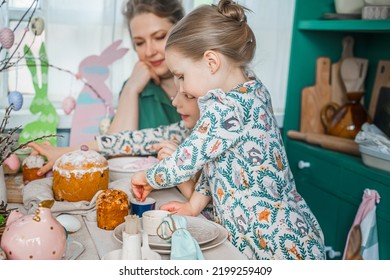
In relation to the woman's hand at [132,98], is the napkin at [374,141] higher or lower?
lower

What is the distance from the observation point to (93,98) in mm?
1613

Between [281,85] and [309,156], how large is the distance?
0.92ft

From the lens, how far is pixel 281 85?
1798 mm

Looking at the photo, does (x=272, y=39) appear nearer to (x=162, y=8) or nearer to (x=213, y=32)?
(x=162, y=8)

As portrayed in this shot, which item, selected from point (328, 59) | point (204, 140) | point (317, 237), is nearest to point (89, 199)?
point (204, 140)

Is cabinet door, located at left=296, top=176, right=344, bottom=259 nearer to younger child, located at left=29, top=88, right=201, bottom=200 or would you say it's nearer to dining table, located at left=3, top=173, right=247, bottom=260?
younger child, located at left=29, top=88, right=201, bottom=200

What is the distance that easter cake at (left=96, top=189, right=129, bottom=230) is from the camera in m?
1.04

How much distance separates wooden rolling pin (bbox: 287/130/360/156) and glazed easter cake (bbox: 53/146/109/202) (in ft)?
2.94

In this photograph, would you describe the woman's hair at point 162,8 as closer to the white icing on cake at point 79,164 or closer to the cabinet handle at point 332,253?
the white icing on cake at point 79,164

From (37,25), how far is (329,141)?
0.98 meters

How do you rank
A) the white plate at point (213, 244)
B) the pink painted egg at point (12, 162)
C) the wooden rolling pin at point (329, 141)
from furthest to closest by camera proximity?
the wooden rolling pin at point (329, 141) < the pink painted egg at point (12, 162) < the white plate at point (213, 244)

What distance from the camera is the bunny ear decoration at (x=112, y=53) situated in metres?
1.59

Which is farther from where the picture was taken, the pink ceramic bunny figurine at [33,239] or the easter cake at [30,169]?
the easter cake at [30,169]

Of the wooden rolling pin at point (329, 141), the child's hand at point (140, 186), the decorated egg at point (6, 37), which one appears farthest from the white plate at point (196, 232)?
the wooden rolling pin at point (329, 141)
